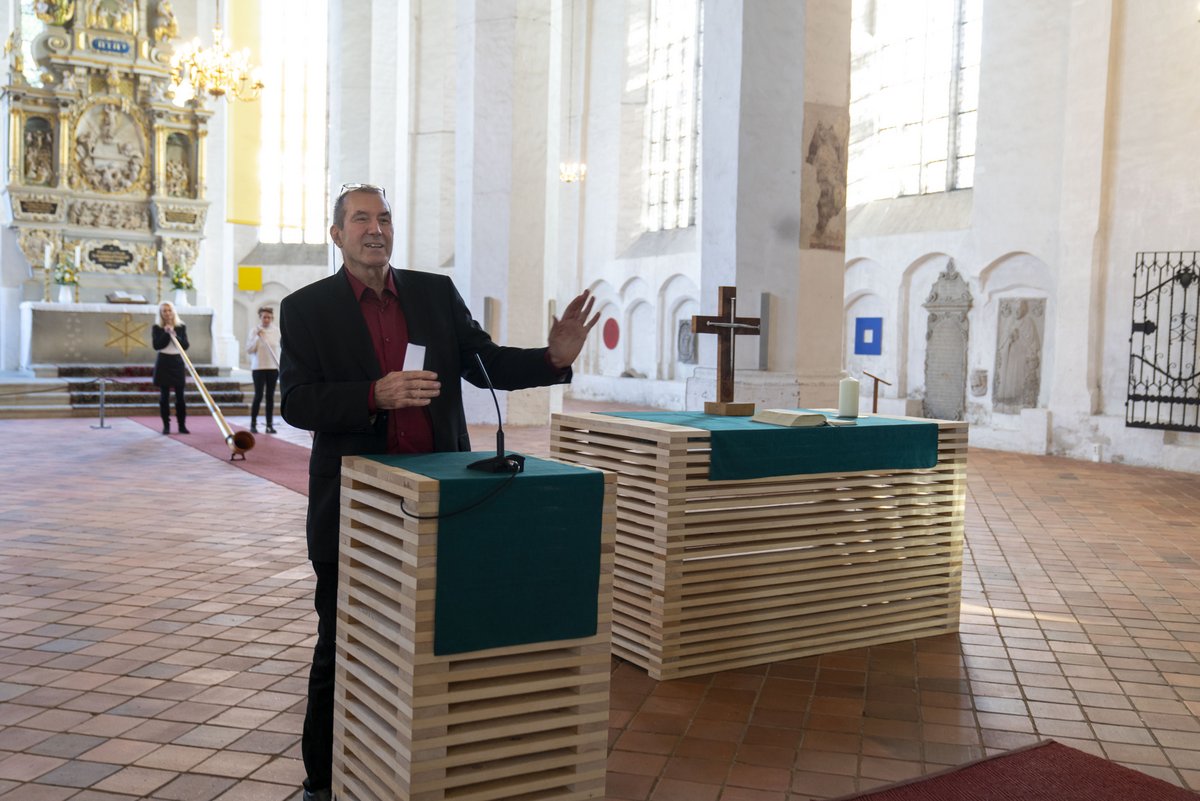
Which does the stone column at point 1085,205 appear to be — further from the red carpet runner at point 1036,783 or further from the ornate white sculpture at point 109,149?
the ornate white sculpture at point 109,149

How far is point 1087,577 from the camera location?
244 inches

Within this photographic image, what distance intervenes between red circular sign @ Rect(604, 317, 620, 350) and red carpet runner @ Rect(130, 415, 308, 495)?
30.8 ft

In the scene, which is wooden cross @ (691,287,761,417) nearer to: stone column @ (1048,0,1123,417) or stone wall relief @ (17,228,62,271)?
stone column @ (1048,0,1123,417)

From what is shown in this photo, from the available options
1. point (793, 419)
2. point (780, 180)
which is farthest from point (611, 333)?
point (793, 419)

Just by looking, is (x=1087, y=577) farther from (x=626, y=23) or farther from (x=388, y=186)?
(x=626, y=23)

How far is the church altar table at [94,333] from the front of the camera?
16.2 m

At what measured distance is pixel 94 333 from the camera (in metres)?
16.6

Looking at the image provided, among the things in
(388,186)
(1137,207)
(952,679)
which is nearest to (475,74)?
(388,186)

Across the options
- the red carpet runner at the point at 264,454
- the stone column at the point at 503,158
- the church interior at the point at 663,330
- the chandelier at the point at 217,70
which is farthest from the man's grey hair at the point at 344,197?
the chandelier at the point at 217,70

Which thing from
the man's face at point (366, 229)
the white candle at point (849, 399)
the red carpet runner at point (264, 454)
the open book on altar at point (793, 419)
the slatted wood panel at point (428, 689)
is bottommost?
the red carpet runner at point (264, 454)

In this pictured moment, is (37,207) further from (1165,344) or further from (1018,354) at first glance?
(1165,344)

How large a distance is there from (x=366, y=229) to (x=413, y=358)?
0.41 metres

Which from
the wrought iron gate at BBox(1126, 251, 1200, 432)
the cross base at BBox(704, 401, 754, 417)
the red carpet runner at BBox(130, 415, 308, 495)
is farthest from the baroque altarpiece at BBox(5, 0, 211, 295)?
the cross base at BBox(704, 401, 754, 417)

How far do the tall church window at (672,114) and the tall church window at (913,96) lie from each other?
12.1 feet
